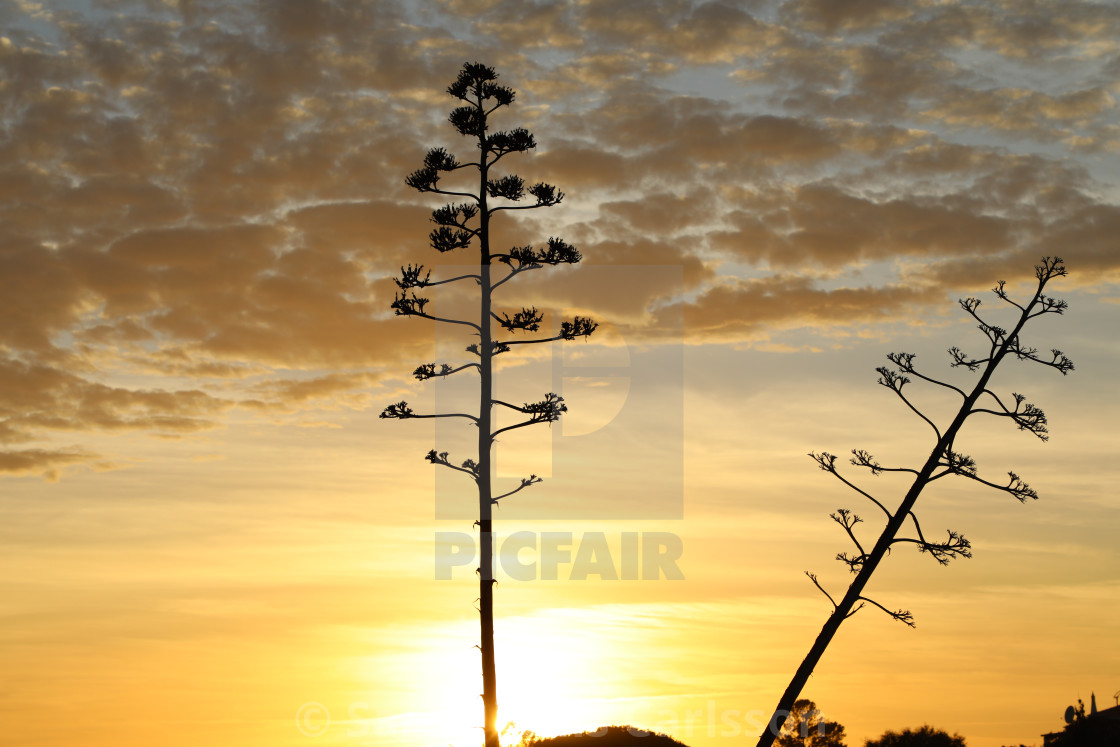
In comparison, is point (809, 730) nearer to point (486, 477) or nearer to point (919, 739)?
point (919, 739)

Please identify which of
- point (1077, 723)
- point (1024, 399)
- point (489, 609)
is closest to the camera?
point (1024, 399)

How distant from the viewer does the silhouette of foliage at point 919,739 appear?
4131cm

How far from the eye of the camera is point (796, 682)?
616 inches

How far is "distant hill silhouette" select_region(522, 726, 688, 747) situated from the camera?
30.1 m

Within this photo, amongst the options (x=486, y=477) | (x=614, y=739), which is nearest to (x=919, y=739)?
(x=614, y=739)

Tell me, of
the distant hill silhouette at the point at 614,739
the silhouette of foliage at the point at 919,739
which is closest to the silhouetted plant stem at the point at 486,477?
the distant hill silhouette at the point at 614,739

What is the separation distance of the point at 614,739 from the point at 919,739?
66.1 feet

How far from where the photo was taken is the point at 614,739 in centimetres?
3039

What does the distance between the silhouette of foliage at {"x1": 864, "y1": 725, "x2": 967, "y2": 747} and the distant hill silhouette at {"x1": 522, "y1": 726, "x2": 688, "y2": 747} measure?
591 inches

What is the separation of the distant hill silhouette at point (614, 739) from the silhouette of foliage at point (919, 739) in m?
15.0

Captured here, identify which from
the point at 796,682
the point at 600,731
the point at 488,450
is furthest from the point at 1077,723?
Answer: the point at 488,450

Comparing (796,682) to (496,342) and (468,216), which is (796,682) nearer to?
(496,342)

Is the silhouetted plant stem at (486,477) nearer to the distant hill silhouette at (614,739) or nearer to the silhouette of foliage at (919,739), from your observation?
the distant hill silhouette at (614,739)

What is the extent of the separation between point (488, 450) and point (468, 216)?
207 inches
